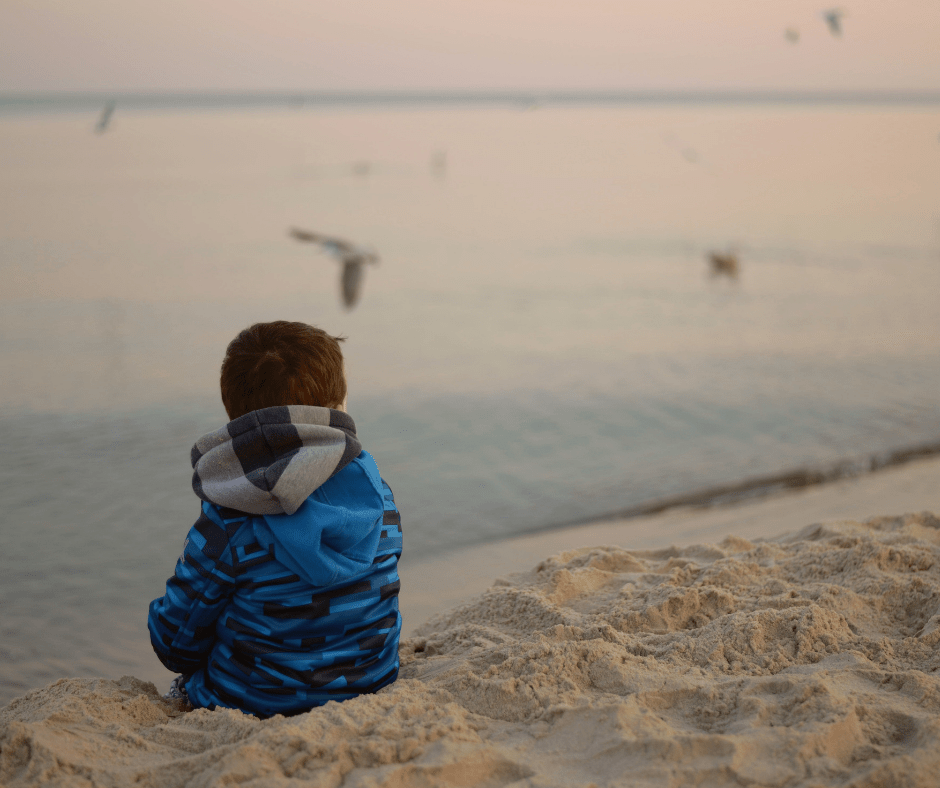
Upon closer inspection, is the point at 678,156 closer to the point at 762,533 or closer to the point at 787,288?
the point at 787,288

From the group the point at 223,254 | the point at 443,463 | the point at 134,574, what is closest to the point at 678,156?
the point at 223,254

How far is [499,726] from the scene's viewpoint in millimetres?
1996

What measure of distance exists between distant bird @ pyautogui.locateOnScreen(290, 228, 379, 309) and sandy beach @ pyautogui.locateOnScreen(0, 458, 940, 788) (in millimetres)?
6371

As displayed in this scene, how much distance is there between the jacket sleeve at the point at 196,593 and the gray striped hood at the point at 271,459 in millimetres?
89

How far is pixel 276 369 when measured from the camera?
1969mm

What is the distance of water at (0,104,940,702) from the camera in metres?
5.03

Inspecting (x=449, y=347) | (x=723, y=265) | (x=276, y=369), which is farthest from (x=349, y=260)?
(x=276, y=369)

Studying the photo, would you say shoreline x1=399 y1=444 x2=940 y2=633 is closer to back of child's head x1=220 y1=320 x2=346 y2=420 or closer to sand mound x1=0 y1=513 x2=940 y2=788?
sand mound x1=0 y1=513 x2=940 y2=788

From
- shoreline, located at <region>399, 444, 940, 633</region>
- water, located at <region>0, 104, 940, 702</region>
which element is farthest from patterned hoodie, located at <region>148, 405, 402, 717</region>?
shoreline, located at <region>399, 444, 940, 633</region>

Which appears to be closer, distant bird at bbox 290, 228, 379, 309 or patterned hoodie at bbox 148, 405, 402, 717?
patterned hoodie at bbox 148, 405, 402, 717

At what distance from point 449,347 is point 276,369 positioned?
7.07 meters

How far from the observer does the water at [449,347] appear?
16.5 feet

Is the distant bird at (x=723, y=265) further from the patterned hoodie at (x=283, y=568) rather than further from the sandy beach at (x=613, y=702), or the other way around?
the patterned hoodie at (x=283, y=568)

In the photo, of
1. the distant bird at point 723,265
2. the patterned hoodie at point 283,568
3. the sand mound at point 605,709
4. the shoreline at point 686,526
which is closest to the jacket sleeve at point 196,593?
the patterned hoodie at point 283,568
